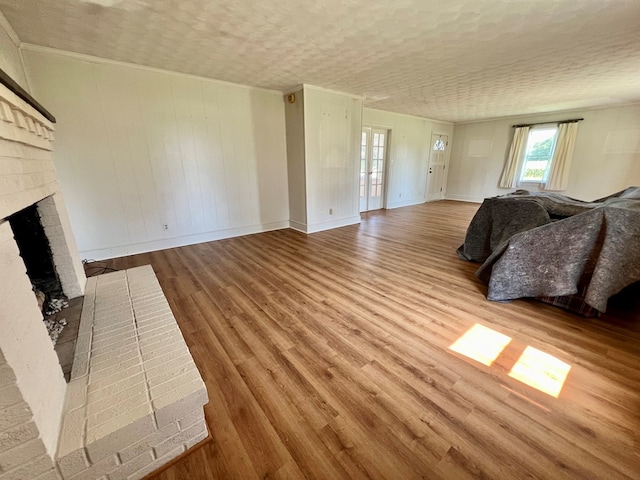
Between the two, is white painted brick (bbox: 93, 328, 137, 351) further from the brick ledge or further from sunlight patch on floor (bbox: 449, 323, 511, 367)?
sunlight patch on floor (bbox: 449, 323, 511, 367)

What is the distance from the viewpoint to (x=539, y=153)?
6328 mm

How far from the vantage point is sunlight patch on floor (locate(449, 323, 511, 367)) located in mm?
1607

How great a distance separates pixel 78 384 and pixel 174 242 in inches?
114

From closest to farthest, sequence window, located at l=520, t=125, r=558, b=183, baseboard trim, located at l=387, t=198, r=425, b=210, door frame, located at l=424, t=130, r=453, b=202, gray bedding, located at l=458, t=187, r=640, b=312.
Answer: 1. gray bedding, located at l=458, t=187, r=640, b=312
2. window, located at l=520, t=125, r=558, b=183
3. baseboard trim, located at l=387, t=198, r=425, b=210
4. door frame, located at l=424, t=130, r=453, b=202

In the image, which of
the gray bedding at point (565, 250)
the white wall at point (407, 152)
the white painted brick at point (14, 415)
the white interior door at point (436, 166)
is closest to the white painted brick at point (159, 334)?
the white painted brick at point (14, 415)

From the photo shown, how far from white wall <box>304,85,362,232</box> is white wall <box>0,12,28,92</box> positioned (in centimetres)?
301

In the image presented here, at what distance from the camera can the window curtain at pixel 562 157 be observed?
577 cm

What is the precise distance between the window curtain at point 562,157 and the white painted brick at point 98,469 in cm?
854

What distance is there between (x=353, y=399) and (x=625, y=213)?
2.34 meters

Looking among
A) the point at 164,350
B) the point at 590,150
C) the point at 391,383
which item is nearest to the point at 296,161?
the point at 164,350

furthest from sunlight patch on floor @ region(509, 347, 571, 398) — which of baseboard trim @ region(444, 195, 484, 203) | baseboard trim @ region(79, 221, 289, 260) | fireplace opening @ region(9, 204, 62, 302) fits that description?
baseboard trim @ region(444, 195, 484, 203)

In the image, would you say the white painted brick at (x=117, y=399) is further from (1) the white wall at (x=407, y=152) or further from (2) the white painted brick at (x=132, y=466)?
(1) the white wall at (x=407, y=152)

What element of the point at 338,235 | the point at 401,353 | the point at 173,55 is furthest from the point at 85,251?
the point at 401,353

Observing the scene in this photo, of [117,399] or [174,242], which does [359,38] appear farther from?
[174,242]
